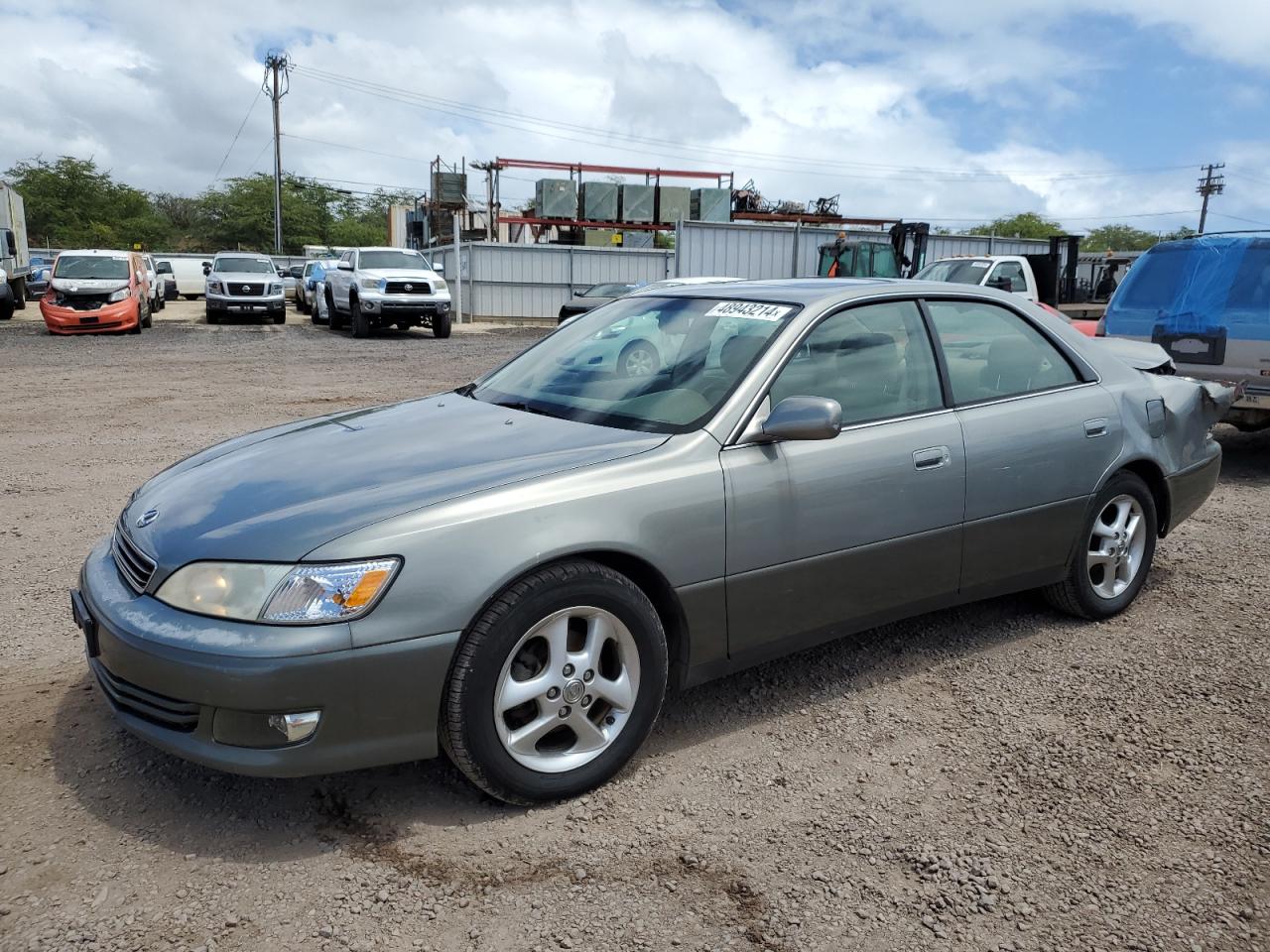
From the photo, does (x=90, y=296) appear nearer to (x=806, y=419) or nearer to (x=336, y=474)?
(x=336, y=474)

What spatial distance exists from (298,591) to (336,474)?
1.90 ft

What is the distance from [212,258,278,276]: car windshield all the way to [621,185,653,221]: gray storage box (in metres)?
12.4

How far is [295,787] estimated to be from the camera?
2.97 meters

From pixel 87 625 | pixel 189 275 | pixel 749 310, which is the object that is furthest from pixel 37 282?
pixel 749 310

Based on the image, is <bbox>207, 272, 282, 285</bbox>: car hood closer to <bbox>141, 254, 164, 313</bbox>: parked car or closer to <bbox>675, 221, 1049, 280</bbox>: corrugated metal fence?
<bbox>141, 254, 164, 313</bbox>: parked car

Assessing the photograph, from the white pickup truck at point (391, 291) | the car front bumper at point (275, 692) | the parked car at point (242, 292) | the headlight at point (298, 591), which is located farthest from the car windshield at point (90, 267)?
the headlight at point (298, 591)

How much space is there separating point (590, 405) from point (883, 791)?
5.26 ft

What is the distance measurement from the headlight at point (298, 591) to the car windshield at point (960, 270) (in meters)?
14.0

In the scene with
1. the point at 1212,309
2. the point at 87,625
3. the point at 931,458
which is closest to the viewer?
the point at 87,625

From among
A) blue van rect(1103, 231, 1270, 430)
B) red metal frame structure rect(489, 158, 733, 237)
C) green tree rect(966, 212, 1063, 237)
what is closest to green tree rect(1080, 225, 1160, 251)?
green tree rect(966, 212, 1063, 237)

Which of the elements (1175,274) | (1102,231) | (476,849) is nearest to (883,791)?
(476,849)

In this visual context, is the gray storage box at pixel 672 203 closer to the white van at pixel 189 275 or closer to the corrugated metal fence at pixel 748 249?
the corrugated metal fence at pixel 748 249

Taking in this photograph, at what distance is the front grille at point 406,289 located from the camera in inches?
853

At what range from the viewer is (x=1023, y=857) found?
2662mm
